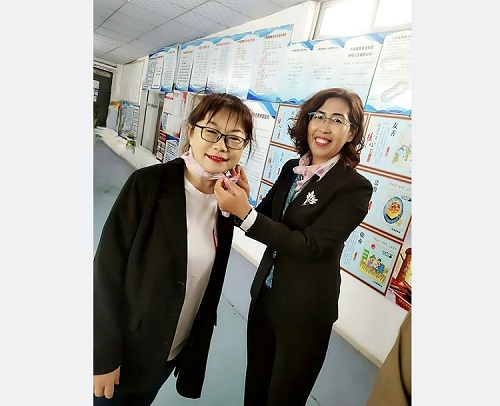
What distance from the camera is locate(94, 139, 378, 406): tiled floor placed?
79 centimetres

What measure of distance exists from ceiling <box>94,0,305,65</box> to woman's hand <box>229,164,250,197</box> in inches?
13.3

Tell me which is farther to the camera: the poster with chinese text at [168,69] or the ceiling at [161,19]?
the poster with chinese text at [168,69]

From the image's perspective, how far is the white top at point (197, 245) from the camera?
0.68 meters

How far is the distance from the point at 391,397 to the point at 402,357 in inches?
3.2

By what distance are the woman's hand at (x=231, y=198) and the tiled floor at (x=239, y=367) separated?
13 cm

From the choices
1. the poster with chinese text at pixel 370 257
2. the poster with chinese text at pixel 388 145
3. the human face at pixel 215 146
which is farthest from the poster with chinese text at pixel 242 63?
the poster with chinese text at pixel 370 257

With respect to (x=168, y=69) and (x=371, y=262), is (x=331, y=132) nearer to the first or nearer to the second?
(x=371, y=262)

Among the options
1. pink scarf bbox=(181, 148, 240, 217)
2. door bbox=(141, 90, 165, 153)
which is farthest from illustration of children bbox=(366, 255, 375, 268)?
door bbox=(141, 90, 165, 153)

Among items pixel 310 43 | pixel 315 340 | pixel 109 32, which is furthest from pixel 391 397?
pixel 109 32

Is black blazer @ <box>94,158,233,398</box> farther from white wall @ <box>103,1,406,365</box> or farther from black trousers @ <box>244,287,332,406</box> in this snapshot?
black trousers @ <box>244,287,332,406</box>

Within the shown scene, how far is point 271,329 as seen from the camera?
0.81 m

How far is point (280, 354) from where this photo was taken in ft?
2.62

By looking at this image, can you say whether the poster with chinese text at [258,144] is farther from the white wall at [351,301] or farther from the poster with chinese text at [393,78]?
the poster with chinese text at [393,78]

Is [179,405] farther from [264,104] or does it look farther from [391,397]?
[264,104]
